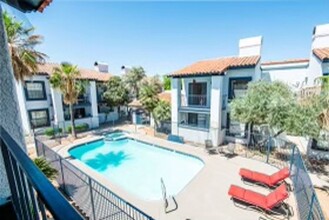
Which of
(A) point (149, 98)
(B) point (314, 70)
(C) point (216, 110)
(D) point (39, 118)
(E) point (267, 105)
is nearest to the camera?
(E) point (267, 105)

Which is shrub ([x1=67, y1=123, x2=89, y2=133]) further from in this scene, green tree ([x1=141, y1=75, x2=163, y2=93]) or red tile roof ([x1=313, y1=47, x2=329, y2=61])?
red tile roof ([x1=313, y1=47, x2=329, y2=61])

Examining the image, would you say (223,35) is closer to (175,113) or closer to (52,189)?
(175,113)

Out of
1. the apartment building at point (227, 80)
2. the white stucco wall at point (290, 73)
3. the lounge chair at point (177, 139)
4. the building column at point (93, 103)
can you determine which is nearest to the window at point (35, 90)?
the building column at point (93, 103)

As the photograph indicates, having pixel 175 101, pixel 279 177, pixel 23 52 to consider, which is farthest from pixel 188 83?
pixel 23 52

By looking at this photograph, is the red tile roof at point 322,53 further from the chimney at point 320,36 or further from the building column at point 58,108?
the building column at point 58,108

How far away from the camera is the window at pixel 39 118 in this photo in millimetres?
22812

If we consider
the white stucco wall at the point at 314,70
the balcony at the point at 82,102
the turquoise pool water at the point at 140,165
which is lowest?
the turquoise pool water at the point at 140,165

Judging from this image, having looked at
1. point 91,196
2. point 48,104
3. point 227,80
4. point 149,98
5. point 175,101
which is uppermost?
point 227,80

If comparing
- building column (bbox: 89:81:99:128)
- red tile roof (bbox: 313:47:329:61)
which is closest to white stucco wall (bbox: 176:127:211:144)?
red tile roof (bbox: 313:47:329:61)

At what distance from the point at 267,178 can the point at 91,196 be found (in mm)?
9927

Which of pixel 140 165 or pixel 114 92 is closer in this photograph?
pixel 140 165

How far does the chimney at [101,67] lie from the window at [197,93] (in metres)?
20.7

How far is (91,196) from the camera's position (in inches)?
303

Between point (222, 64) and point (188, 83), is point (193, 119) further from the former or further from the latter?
point (222, 64)
